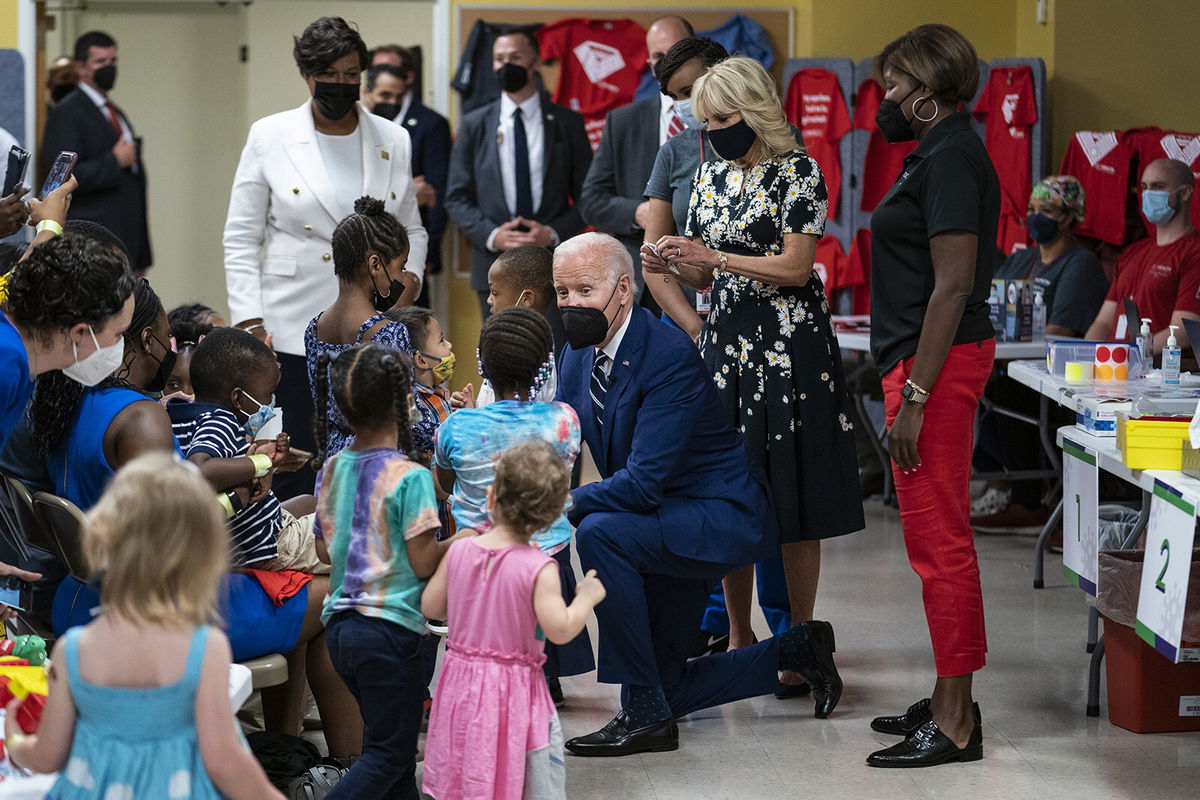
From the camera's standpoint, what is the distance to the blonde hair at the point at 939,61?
3.26 m

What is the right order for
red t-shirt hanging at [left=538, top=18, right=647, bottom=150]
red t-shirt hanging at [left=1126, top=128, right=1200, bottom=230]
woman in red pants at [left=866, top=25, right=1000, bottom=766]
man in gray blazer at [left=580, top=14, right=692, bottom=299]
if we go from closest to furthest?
woman in red pants at [left=866, top=25, right=1000, bottom=766] < man in gray blazer at [left=580, top=14, right=692, bottom=299] < red t-shirt hanging at [left=1126, top=128, right=1200, bottom=230] < red t-shirt hanging at [left=538, top=18, right=647, bottom=150]

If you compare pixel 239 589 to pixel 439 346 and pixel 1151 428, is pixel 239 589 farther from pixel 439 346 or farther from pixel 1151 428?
pixel 1151 428

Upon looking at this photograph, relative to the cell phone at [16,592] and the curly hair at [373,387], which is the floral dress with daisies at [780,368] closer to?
the curly hair at [373,387]

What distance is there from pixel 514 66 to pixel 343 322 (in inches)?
129

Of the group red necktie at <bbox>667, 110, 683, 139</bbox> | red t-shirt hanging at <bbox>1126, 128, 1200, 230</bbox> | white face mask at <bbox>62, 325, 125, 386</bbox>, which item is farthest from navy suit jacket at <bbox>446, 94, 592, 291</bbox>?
white face mask at <bbox>62, 325, 125, 386</bbox>

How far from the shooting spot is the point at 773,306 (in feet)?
12.3

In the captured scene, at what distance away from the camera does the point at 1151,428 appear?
11.2ft

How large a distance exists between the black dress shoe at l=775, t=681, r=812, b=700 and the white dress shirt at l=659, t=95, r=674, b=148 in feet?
6.18

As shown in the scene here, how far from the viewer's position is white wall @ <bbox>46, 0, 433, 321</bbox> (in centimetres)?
933

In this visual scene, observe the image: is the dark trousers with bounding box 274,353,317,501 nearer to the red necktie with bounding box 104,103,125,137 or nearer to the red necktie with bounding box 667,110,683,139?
the red necktie with bounding box 667,110,683,139

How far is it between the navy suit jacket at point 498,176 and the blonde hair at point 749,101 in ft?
9.15

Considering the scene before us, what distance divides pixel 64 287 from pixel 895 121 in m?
1.83

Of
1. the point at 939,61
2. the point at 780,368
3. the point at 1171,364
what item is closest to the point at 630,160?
the point at 780,368

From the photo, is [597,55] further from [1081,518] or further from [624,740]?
[624,740]
